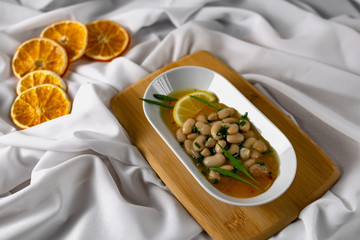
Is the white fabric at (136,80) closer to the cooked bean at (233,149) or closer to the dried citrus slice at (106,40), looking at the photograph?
the dried citrus slice at (106,40)

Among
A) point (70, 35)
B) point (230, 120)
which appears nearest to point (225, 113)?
point (230, 120)

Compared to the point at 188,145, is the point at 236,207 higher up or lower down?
lower down

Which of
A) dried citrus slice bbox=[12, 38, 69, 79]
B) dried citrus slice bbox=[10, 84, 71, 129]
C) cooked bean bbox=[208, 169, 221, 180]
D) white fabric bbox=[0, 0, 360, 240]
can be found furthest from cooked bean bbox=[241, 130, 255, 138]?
dried citrus slice bbox=[12, 38, 69, 79]

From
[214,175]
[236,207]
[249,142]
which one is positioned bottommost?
[236,207]

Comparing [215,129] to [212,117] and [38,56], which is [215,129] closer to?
[212,117]

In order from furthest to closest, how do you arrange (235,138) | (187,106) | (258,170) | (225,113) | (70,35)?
(70,35) < (187,106) < (225,113) < (235,138) < (258,170)

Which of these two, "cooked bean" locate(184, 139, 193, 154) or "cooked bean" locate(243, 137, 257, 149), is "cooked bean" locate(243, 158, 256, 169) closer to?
"cooked bean" locate(243, 137, 257, 149)
